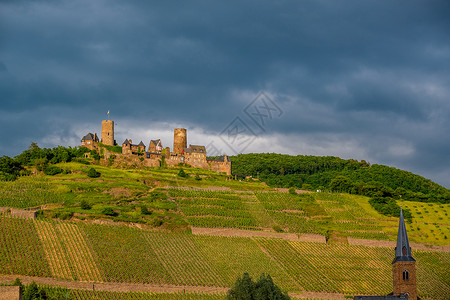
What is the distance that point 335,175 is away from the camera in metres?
118

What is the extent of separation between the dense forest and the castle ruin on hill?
40.5 ft

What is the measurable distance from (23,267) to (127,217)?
17424mm

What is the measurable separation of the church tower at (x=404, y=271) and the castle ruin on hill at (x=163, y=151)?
47465mm

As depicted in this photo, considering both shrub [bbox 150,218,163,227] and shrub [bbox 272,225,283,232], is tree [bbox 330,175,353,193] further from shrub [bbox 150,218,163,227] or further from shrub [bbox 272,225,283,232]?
shrub [bbox 150,218,163,227]

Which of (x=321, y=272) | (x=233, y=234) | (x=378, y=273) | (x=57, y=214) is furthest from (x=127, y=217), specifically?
(x=378, y=273)

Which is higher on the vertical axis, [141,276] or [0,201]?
[0,201]

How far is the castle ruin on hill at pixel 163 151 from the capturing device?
8819 cm

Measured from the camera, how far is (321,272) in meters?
60.9

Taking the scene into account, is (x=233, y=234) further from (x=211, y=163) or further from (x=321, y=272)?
(x=211, y=163)

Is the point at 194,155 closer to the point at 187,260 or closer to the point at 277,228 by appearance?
the point at 277,228

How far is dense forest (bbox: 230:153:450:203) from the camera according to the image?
313 feet

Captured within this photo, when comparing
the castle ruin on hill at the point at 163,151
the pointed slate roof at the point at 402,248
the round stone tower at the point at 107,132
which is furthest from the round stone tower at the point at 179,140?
the pointed slate roof at the point at 402,248

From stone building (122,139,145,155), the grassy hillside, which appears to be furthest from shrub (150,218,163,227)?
stone building (122,139,145,155)

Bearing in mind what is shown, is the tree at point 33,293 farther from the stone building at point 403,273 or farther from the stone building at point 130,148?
the stone building at point 130,148
